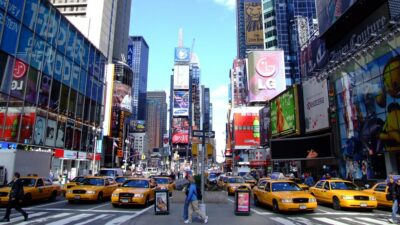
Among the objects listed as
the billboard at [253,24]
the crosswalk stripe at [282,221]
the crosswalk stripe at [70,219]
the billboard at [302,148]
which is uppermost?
the billboard at [253,24]

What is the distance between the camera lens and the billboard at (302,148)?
40.7m

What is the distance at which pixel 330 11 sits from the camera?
40625 mm

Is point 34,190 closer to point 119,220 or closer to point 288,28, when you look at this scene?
point 119,220

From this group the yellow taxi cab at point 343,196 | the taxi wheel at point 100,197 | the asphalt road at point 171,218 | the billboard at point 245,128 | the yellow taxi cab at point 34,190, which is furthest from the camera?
the billboard at point 245,128

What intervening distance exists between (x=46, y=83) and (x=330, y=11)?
34.7m

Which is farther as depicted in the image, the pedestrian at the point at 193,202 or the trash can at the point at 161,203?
the trash can at the point at 161,203

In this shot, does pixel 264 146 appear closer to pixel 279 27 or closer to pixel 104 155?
pixel 104 155

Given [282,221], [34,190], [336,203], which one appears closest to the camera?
[282,221]

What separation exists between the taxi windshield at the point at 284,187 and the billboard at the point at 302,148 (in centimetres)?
2475

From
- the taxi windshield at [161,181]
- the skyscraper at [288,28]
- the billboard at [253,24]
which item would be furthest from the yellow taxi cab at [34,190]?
the billboard at [253,24]

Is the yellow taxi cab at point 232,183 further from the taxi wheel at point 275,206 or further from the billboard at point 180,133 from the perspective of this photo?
the billboard at point 180,133

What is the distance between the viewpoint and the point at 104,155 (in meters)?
90.4

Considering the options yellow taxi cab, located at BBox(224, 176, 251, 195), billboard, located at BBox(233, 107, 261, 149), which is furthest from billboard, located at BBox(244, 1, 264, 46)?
yellow taxi cab, located at BBox(224, 176, 251, 195)

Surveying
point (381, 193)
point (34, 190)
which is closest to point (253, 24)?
point (381, 193)
